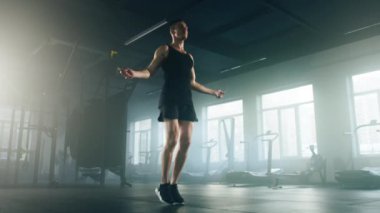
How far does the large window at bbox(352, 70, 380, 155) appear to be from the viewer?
8.05m

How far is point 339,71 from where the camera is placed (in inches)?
336

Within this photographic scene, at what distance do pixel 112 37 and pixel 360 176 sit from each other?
6033 mm

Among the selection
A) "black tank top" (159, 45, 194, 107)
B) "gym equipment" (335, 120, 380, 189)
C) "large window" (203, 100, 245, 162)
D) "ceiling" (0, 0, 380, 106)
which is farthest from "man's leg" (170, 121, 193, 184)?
"large window" (203, 100, 245, 162)

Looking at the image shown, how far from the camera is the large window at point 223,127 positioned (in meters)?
11.1

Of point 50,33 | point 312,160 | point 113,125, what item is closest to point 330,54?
point 312,160

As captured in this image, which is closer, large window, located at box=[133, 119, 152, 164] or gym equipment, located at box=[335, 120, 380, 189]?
gym equipment, located at box=[335, 120, 380, 189]

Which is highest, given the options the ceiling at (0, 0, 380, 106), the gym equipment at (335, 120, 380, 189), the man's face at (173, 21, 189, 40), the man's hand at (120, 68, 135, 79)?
the ceiling at (0, 0, 380, 106)

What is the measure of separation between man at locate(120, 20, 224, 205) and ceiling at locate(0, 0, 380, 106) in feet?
11.9

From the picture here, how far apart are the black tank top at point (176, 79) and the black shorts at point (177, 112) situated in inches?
1.2

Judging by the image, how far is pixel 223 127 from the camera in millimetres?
11156

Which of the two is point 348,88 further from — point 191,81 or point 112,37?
point 191,81

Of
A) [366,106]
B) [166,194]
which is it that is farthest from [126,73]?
[366,106]

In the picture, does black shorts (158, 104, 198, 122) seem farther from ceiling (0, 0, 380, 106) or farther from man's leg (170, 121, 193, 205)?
ceiling (0, 0, 380, 106)

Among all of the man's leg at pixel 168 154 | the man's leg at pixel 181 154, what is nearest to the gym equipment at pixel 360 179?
the man's leg at pixel 181 154
